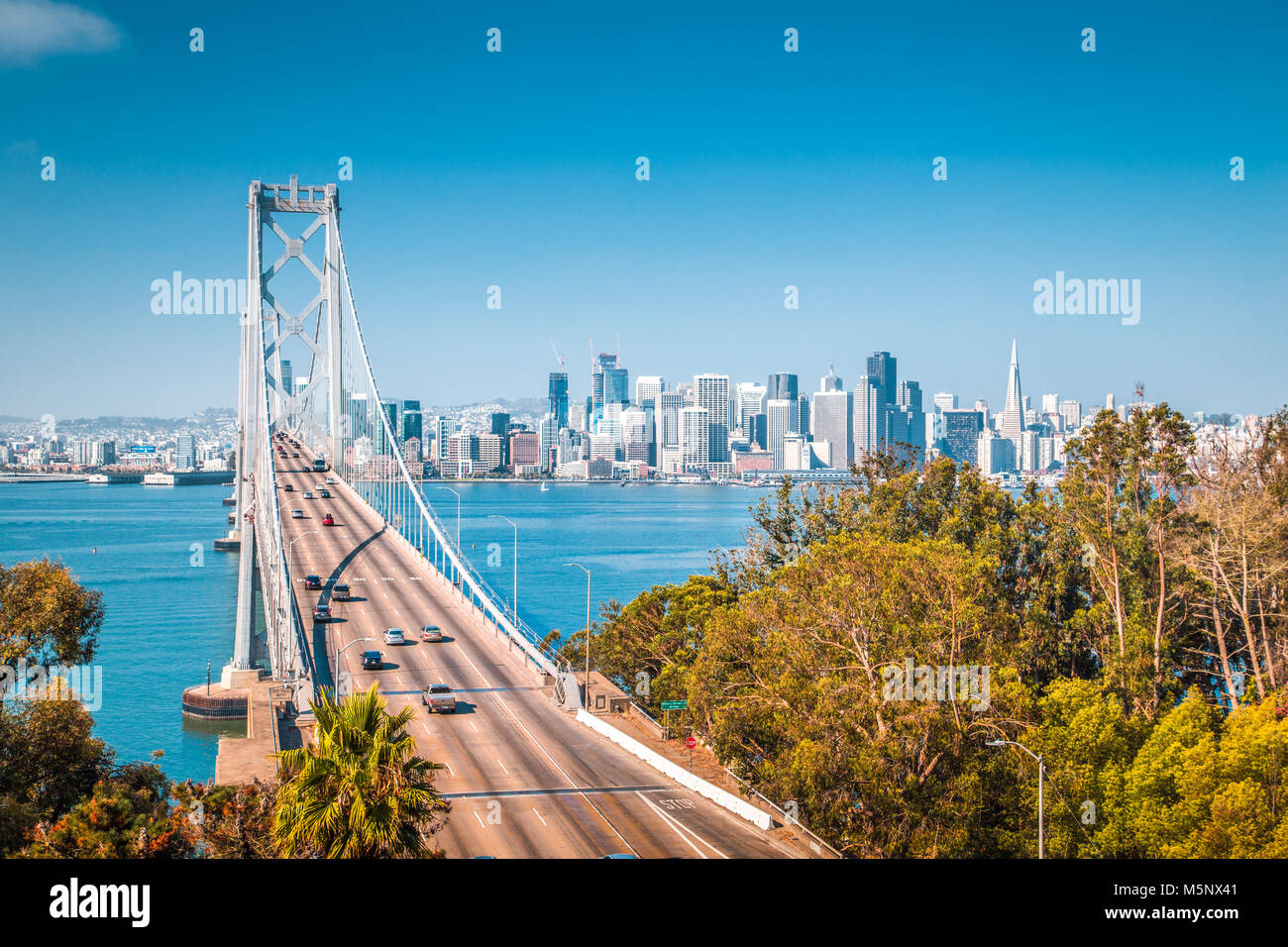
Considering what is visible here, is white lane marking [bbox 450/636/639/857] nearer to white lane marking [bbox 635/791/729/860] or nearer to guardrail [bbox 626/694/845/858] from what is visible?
white lane marking [bbox 635/791/729/860]

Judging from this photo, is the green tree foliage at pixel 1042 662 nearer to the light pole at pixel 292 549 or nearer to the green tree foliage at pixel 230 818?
the green tree foliage at pixel 230 818

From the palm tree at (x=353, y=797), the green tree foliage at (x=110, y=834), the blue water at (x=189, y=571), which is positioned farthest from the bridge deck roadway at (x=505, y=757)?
the blue water at (x=189, y=571)

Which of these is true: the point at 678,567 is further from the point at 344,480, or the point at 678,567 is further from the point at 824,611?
the point at 824,611

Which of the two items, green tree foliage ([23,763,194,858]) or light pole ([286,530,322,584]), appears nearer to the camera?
green tree foliage ([23,763,194,858])

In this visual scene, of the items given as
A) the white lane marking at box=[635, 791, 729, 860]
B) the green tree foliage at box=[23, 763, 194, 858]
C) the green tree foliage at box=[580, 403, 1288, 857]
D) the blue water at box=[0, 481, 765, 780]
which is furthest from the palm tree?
the blue water at box=[0, 481, 765, 780]

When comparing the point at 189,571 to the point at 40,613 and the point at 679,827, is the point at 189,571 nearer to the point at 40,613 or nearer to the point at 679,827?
the point at 40,613
